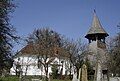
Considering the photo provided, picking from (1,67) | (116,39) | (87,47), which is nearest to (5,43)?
(1,67)

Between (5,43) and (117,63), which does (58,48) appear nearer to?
(117,63)

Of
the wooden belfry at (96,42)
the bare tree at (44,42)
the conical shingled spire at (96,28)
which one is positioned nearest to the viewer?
the bare tree at (44,42)

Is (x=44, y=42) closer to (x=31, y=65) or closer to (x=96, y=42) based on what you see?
(x=96, y=42)

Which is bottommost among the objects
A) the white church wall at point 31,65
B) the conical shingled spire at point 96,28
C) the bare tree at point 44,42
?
the white church wall at point 31,65

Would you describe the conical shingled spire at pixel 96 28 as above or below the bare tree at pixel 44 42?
above

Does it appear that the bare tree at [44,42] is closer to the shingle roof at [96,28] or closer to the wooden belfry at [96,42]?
the wooden belfry at [96,42]

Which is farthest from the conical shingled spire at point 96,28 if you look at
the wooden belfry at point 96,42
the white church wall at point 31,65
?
the white church wall at point 31,65

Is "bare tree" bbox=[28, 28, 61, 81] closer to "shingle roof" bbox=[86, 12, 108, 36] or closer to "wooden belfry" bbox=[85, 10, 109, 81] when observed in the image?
"wooden belfry" bbox=[85, 10, 109, 81]

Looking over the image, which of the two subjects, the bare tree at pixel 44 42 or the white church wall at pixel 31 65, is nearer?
the bare tree at pixel 44 42

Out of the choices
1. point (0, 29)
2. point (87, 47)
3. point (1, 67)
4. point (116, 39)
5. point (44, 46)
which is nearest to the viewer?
point (0, 29)

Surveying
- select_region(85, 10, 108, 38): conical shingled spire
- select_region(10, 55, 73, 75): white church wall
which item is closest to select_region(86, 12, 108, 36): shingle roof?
select_region(85, 10, 108, 38): conical shingled spire

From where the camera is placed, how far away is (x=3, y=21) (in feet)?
81.1

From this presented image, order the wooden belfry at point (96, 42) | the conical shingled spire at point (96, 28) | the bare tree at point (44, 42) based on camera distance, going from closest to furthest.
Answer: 1. the bare tree at point (44, 42)
2. the wooden belfry at point (96, 42)
3. the conical shingled spire at point (96, 28)

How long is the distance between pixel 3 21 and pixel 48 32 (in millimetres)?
41897
